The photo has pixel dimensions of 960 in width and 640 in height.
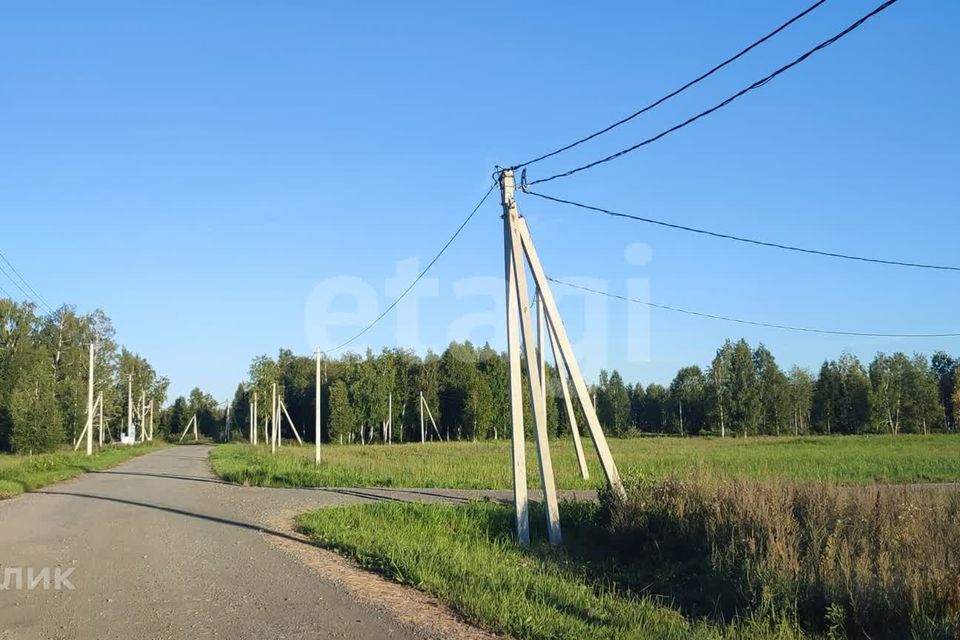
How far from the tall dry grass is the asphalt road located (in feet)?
12.6

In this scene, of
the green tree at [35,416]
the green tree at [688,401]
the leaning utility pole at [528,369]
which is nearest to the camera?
the leaning utility pole at [528,369]

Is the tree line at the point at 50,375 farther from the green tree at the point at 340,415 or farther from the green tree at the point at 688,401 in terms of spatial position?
the green tree at the point at 688,401

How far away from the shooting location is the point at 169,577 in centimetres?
898

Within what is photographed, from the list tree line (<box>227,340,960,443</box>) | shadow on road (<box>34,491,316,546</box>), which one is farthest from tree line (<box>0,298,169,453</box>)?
shadow on road (<box>34,491,316,546</box>)

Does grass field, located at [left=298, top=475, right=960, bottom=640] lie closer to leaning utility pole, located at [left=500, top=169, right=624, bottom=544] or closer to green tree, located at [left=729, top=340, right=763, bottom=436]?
leaning utility pole, located at [left=500, top=169, right=624, bottom=544]

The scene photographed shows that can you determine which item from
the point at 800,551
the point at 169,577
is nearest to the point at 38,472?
the point at 169,577

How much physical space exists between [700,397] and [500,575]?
9811 centimetres

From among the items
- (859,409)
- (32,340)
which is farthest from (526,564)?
(859,409)

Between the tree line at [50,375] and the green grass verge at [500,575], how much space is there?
4850 cm

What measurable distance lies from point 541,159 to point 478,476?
15177mm

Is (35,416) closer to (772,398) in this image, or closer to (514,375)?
(514,375)

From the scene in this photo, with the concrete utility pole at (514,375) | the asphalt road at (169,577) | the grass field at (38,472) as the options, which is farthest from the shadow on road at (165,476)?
the concrete utility pole at (514,375)

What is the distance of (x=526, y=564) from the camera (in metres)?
10.3

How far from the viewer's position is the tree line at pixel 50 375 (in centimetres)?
5412
